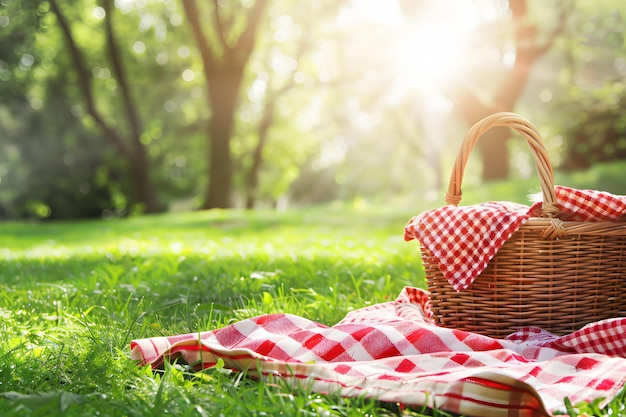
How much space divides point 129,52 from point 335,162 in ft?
51.3

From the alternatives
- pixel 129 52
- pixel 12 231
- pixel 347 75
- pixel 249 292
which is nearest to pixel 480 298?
pixel 249 292

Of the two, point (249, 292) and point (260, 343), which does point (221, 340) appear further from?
point (249, 292)

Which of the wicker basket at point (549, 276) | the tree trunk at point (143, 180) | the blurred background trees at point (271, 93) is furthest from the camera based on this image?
the tree trunk at point (143, 180)

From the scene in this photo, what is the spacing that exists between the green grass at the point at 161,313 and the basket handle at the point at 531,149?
818 millimetres

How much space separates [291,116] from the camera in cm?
2616

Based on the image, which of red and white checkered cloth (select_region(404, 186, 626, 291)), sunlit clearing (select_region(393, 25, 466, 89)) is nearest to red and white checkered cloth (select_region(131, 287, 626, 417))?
red and white checkered cloth (select_region(404, 186, 626, 291))

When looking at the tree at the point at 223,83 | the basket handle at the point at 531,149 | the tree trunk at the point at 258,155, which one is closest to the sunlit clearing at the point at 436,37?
the tree at the point at 223,83

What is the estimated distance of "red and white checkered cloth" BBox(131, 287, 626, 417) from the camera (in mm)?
1851

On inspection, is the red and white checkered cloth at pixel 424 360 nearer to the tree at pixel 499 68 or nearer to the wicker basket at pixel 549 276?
the wicker basket at pixel 549 276

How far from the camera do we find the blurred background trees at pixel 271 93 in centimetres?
1355

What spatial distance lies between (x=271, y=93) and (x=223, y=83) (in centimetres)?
718

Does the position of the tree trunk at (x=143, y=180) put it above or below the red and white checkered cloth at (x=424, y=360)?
below

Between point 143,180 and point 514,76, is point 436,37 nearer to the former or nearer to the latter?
point 514,76

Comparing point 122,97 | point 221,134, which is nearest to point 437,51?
point 221,134
